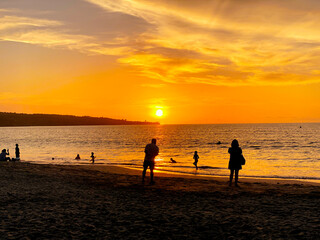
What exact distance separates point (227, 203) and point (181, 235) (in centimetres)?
471

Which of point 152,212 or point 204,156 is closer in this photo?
point 152,212

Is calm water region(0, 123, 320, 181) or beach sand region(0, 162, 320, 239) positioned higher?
beach sand region(0, 162, 320, 239)

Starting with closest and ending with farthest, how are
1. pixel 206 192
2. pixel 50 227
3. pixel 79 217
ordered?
pixel 50 227 → pixel 79 217 → pixel 206 192

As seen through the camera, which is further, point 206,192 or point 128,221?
point 206,192

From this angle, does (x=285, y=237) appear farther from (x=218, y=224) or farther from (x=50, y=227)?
(x=50, y=227)

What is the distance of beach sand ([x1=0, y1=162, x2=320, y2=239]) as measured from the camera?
7941 millimetres

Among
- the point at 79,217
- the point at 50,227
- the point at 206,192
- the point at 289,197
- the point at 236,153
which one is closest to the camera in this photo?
the point at 50,227

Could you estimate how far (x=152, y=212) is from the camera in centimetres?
1021

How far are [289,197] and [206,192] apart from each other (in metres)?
3.87

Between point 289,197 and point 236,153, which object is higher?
point 236,153

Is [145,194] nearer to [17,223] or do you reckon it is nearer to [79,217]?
[79,217]

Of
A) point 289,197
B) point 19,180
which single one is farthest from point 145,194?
point 19,180

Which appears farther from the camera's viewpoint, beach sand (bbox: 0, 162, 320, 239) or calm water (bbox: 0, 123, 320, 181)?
calm water (bbox: 0, 123, 320, 181)

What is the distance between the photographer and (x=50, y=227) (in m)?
8.27
